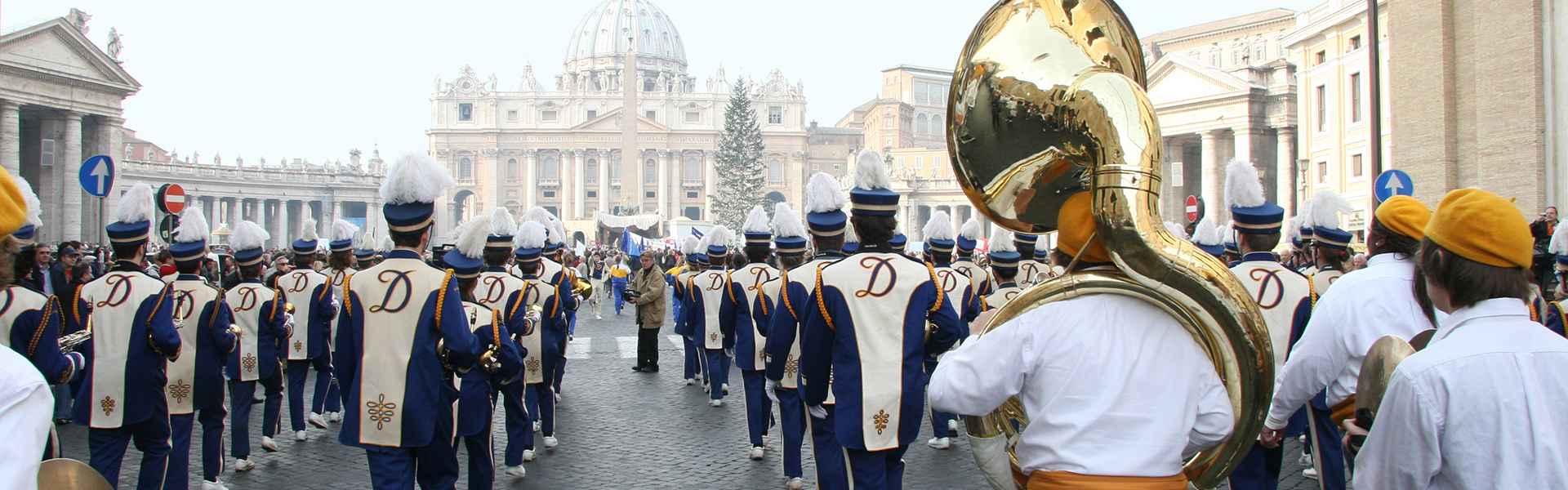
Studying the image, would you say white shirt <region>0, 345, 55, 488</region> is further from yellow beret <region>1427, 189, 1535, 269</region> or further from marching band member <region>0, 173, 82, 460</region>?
marching band member <region>0, 173, 82, 460</region>

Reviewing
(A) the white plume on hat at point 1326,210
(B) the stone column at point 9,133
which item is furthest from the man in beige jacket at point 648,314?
(B) the stone column at point 9,133

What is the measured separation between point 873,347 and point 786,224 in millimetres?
4050

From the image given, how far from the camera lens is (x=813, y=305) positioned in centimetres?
498

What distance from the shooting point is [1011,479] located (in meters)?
2.79

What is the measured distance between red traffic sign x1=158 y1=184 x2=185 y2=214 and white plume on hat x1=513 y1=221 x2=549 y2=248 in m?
4.81

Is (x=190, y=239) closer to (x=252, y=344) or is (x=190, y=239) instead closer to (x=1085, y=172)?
(x=252, y=344)

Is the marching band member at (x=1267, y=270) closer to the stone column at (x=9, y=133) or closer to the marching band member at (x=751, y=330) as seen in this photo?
the marching band member at (x=751, y=330)

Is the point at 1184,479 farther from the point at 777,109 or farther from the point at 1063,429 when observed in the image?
the point at 777,109

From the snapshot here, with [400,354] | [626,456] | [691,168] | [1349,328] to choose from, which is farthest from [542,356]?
[691,168]

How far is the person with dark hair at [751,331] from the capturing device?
8570mm

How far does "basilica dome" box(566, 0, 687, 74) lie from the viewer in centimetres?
13538

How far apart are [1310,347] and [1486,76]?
18.6 metres

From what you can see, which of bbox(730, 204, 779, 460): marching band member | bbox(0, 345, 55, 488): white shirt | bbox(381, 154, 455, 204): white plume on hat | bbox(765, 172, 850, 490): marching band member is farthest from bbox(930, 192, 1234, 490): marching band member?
bbox(730, 204, 779, 460): marching band member

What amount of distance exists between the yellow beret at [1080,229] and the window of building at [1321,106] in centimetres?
3985
